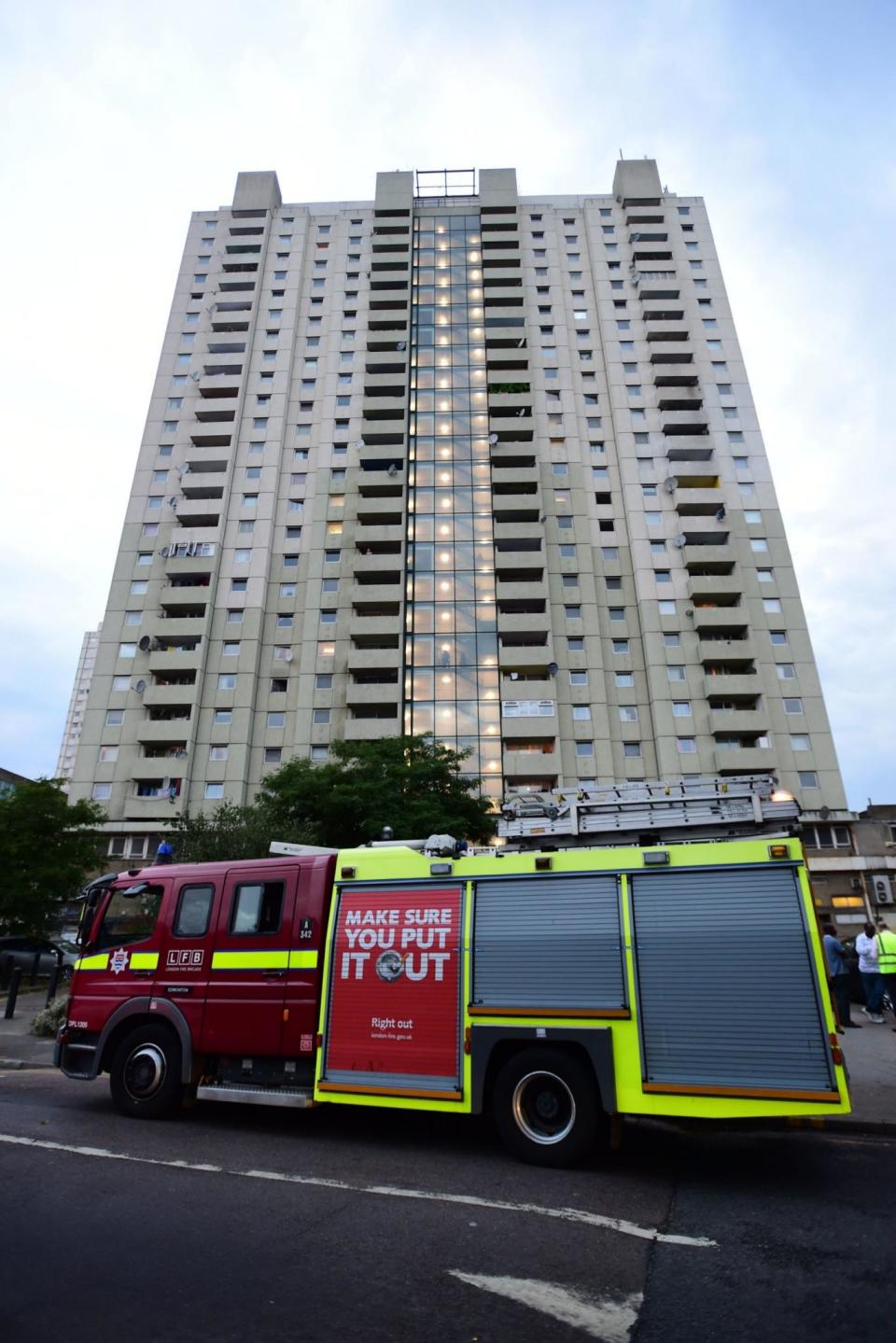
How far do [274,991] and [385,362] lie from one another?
51494mm

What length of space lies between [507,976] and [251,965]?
2933 millimetres

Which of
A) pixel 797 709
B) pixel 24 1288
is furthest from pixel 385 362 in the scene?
pixel 24 1288

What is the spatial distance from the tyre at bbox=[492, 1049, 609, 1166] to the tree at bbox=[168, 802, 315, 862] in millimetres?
16003

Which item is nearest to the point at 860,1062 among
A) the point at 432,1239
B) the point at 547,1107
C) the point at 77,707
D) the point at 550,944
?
the point at 547,1107

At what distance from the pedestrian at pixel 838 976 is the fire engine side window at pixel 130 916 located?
33.7 ft

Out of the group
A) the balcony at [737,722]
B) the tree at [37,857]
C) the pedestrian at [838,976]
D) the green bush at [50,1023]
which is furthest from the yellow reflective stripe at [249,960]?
the balcony at [737,722]

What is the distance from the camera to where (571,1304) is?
3.70 metres

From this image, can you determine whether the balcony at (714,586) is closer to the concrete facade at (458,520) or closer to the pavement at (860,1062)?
the concrete facade at (458,520)

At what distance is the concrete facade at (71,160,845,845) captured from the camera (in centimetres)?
4078

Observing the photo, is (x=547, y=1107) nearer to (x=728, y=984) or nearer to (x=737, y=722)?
(x=728, y=984)

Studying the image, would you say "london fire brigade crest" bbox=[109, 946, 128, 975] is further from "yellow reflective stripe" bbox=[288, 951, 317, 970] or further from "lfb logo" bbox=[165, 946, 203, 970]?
"yellow reflective stripe" bbox=[288, 951, 317, 970]

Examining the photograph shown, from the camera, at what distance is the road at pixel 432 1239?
351 cm

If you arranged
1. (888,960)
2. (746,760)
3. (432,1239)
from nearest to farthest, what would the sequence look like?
(432,1239), (888,960), (746,760)

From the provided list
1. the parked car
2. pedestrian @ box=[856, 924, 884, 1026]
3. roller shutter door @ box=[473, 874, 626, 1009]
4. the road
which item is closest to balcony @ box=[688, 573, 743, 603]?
pedestrian @ box=[856, 924, 884, 1026]
